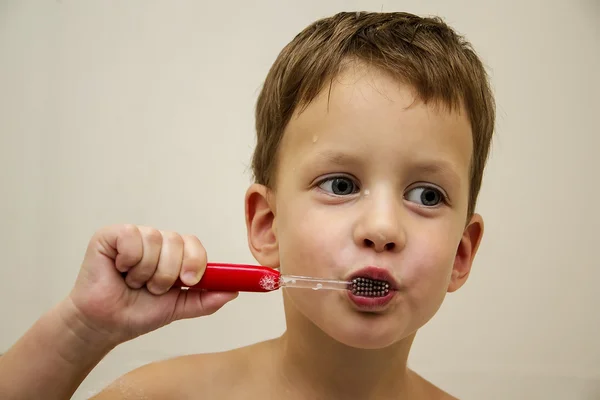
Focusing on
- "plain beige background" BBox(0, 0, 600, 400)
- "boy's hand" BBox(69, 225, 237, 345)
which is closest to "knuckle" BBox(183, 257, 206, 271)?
"boy's hand" BBox(69, 225, 237, 345)

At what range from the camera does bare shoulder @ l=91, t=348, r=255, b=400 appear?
0.86 metres

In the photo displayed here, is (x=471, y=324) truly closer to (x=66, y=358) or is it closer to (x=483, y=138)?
(x=483, y=138)

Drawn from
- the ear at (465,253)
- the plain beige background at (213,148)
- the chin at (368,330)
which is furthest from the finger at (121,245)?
the plain beige background at (213,148)

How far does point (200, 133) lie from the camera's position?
123 cm

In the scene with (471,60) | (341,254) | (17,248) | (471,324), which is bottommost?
(471,324)

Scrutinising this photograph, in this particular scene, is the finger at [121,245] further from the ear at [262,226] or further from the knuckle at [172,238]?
the ear at [262,226]

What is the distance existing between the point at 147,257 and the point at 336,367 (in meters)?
0.34

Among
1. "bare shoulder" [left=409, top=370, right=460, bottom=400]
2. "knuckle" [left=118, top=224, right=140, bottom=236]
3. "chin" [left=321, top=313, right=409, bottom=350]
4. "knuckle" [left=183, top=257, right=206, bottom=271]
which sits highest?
"knuckle" [left=118, top=224, right=140, bottom=236]

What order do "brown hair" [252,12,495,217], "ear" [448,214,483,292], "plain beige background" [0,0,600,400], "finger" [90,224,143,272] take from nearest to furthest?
"finger" [90,224,143,272] < "brown hair" [252,12,495,217] < "ear" [448,214,483,292] < "plain beige background" [0,0,600,400]

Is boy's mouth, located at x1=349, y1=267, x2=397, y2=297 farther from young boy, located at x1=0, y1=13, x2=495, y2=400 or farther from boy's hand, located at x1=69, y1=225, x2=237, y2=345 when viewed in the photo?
boy's hand, located at x1=69, y1=225, x2=237, y2=345

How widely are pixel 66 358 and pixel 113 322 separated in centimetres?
6

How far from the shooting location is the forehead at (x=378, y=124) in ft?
2.22

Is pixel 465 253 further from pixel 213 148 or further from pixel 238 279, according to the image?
pixel 213 148

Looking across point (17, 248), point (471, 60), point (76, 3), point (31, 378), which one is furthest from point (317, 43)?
point (17, 248)
